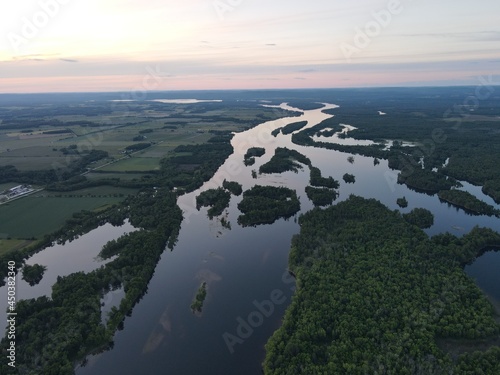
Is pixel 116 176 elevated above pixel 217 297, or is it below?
above

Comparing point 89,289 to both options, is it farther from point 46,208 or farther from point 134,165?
point 134,165

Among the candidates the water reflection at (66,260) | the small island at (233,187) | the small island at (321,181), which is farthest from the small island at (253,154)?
the water reflection at (66,260)

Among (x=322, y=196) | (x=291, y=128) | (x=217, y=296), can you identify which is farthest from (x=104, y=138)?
(x=217, y=296)

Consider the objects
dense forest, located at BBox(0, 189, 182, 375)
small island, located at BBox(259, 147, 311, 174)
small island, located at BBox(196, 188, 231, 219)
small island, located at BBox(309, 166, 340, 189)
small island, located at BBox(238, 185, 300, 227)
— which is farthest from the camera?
small island, located at BBox(259, 147, 311, 174)

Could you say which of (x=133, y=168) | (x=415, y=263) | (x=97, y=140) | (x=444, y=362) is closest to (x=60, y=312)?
(x=444, y=362)

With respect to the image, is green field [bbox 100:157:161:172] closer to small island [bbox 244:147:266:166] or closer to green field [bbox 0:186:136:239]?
green field [bbox 0:186:136:239]

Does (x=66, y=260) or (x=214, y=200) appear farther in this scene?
(x=214, y=200)

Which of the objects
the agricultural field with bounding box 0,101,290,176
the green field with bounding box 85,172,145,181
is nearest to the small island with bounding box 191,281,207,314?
the green field with bounding box 85,172,145,181
